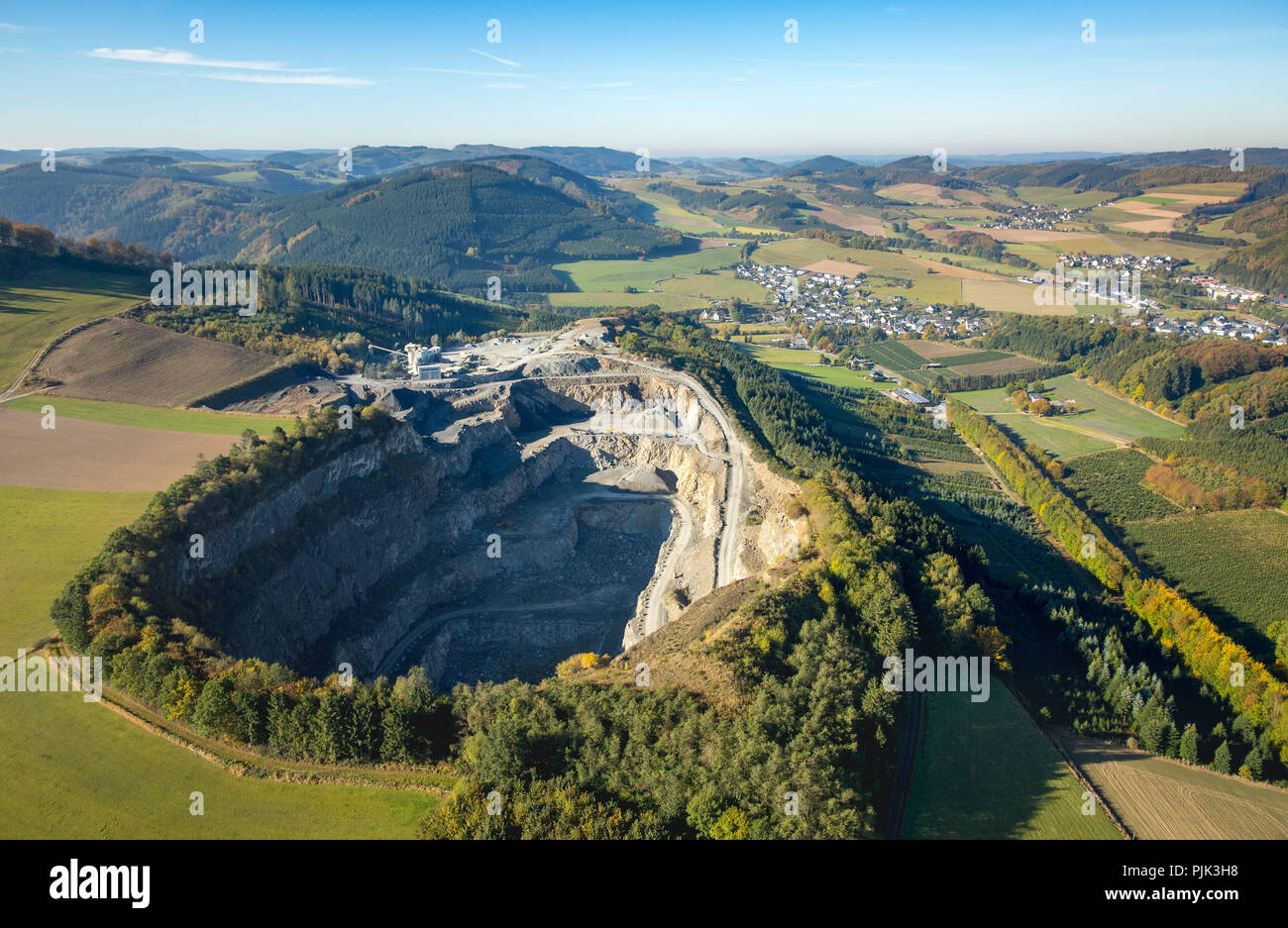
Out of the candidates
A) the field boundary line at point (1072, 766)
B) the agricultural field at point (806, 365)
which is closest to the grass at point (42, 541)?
the field boundary line at point (1072, 766)

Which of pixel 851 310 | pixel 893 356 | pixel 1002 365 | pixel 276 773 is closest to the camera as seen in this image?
pixel 276 773

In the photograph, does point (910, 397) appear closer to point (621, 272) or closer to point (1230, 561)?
point (1230, 561)

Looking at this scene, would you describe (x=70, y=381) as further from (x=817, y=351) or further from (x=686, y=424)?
(x=817, y=351)

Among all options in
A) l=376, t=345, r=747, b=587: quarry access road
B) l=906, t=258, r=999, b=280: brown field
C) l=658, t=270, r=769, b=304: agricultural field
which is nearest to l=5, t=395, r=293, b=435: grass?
l=376, t=345, r=747, b=587: quarry access road

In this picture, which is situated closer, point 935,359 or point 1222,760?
point 1222,760

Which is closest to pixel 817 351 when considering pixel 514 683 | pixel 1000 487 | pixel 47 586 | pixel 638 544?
pixel 1000 487

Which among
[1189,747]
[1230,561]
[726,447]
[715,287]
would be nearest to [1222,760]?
[1189,747]

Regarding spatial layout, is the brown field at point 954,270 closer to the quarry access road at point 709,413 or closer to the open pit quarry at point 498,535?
the quarry access road at point 709,413
